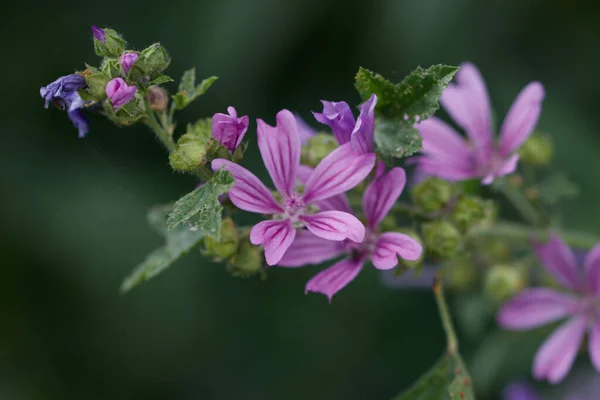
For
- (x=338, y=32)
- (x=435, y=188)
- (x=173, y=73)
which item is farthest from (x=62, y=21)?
(x=435, y=188)

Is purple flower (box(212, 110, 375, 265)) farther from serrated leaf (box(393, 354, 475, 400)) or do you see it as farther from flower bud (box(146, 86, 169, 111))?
serrated leaf (box(393, 354, 475, 400))

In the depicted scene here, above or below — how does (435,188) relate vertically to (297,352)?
above

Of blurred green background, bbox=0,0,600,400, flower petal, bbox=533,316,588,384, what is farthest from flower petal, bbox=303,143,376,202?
blurred green background, bbox=0,0,600,400

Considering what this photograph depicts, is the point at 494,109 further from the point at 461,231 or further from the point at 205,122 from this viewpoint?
the point at 205,122

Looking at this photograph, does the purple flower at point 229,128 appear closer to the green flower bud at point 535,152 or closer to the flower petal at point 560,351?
the green flower bud at point 535,152

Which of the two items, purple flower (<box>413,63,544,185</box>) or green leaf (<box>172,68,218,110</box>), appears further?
purple flower (<box>413,63,544,185</box>)

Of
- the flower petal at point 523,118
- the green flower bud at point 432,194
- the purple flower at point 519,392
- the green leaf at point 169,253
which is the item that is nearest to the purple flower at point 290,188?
the green leaf at point 169,253
